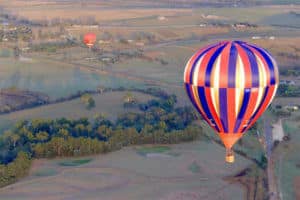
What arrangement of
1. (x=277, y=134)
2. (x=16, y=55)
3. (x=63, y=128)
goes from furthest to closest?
(x=16, y=55)
(x=277, y=134)
(x=63, y=128)

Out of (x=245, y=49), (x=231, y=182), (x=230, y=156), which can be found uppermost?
(x=245, y=49)

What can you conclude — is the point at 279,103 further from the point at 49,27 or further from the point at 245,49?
the point at 49,27

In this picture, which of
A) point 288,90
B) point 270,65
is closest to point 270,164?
point 270,65

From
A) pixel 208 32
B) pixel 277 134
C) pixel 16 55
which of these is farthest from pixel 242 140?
pixel 208 32

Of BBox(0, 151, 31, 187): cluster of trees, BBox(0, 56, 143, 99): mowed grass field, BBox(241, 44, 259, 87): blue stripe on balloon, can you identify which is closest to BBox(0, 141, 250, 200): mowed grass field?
BBox(0, 151, 31, 187): cluster of trees

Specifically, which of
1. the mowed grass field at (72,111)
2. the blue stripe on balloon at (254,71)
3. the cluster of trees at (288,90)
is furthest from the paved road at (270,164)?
the mowed grass field at (72,111)

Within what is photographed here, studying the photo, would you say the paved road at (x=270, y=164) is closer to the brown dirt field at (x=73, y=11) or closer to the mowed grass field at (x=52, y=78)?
the mowed grass field at (x=52, y=78)
